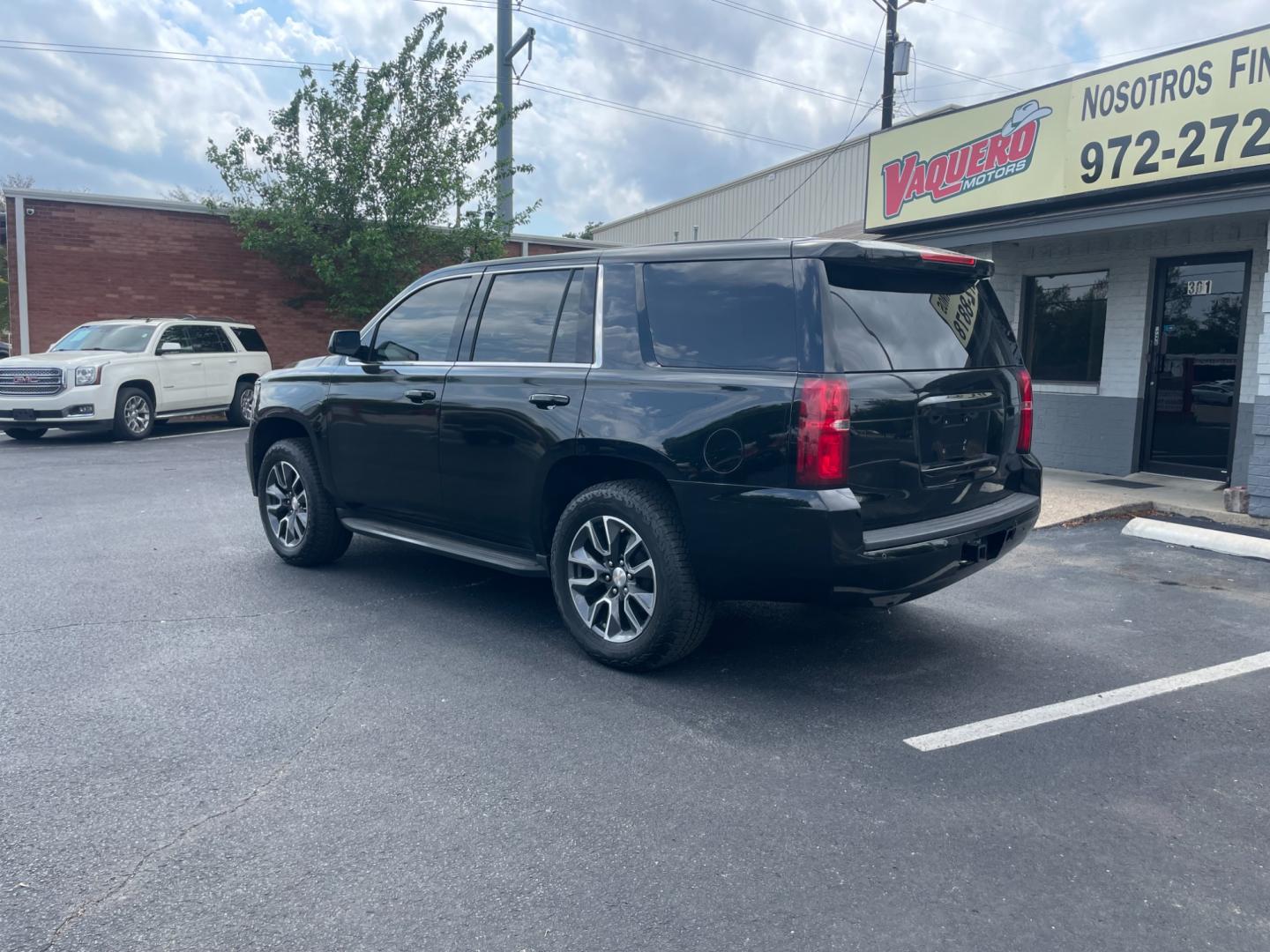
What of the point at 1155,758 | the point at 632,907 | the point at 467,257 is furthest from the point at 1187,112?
the point at 467,257

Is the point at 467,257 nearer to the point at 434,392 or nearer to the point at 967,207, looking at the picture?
the point at 967,207

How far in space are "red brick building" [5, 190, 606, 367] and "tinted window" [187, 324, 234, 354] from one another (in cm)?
414

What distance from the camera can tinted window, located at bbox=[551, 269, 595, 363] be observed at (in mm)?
4883

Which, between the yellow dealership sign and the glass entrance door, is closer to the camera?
the yellow dealership sign

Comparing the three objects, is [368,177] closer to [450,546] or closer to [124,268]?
[124,268]

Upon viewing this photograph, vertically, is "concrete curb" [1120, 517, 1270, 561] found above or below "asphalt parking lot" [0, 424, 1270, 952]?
above

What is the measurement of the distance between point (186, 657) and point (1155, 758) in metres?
4.21

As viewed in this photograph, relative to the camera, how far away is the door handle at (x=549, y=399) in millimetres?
4789

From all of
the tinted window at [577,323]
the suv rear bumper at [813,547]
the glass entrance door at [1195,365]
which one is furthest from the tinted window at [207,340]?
the suv rear bumper at [813,547]

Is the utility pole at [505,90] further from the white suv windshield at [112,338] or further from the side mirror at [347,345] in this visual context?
the side mirror at [347,345]

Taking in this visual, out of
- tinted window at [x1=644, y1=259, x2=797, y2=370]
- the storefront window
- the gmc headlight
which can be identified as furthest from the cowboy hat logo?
the gmc headlight

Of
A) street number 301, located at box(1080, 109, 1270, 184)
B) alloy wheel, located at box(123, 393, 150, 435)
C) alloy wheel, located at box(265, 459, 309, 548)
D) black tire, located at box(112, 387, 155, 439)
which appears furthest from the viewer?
alloy wheel, located at box(123, 393, 150, 435)

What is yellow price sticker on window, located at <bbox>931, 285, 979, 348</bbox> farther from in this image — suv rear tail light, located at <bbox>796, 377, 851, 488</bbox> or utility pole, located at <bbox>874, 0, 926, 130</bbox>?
utility pole, located at <bbox>874, 0, 926, 130</bbox>

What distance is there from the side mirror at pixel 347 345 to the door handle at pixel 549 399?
1596 mm
